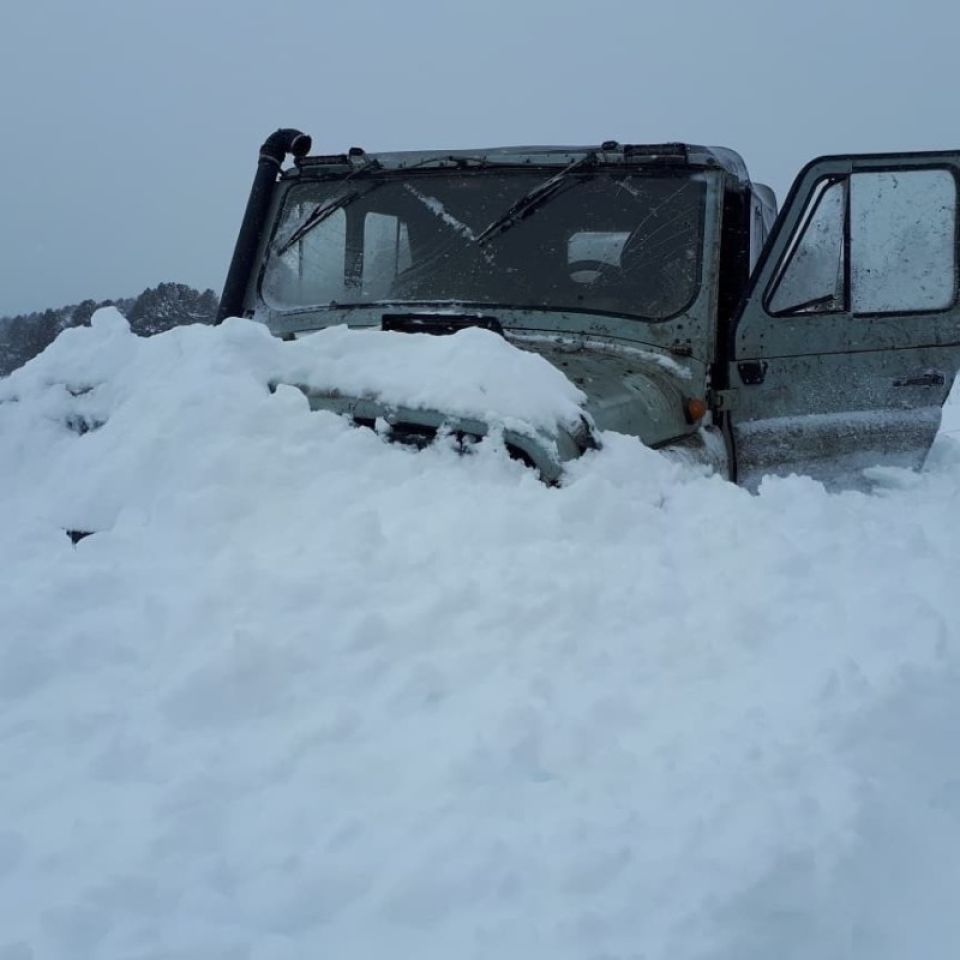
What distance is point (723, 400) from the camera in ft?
12.5

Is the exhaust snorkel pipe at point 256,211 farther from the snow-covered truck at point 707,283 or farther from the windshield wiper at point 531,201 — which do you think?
the windshield wiper at point 531,201

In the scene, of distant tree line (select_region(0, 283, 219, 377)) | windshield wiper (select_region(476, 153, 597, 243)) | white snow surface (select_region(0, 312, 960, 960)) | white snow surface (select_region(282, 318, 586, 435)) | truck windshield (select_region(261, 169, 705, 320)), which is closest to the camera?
white snow surface (select_region(0, 312, 960, 960))

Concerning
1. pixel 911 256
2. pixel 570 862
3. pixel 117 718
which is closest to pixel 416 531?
pixel 117 718

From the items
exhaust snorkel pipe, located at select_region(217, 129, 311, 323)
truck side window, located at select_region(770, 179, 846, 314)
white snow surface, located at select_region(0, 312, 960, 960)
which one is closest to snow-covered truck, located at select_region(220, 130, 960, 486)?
truck side window, located at select_region(770, 179, 846, 314)

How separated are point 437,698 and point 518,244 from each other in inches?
89.3

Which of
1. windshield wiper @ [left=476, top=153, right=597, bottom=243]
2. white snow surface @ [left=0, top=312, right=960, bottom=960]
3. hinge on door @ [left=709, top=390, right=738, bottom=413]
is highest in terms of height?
windshield wiper @ [left=476, top=153, right=597, bottom=243]

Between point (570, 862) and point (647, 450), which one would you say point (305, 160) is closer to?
point (647, 450)

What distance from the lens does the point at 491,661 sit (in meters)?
2.11

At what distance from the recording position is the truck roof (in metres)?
3.80

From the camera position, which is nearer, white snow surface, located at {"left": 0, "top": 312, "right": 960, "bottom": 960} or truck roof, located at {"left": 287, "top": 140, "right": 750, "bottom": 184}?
white snow surface, located at {"left": 0, "top": 312, "right": 960, "bottom": 960}

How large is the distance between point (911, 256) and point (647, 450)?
58.6 inches

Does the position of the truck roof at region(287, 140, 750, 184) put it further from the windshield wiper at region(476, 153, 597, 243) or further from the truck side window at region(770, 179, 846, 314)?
the truck side window at region(770, 179, 846, 314)

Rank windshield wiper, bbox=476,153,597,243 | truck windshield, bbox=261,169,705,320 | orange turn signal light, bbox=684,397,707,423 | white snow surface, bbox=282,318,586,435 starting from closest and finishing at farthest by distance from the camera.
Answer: white snow surface, bbox=282,318,586,435, orange turn signal light, bbox=684,397,707,423, truck windshield, bbox=261,169,705,320, windshield wiper, bbox=476,153,597,243

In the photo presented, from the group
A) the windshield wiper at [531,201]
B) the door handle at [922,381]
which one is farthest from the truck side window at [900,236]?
the windshield wiper at [531,201]
